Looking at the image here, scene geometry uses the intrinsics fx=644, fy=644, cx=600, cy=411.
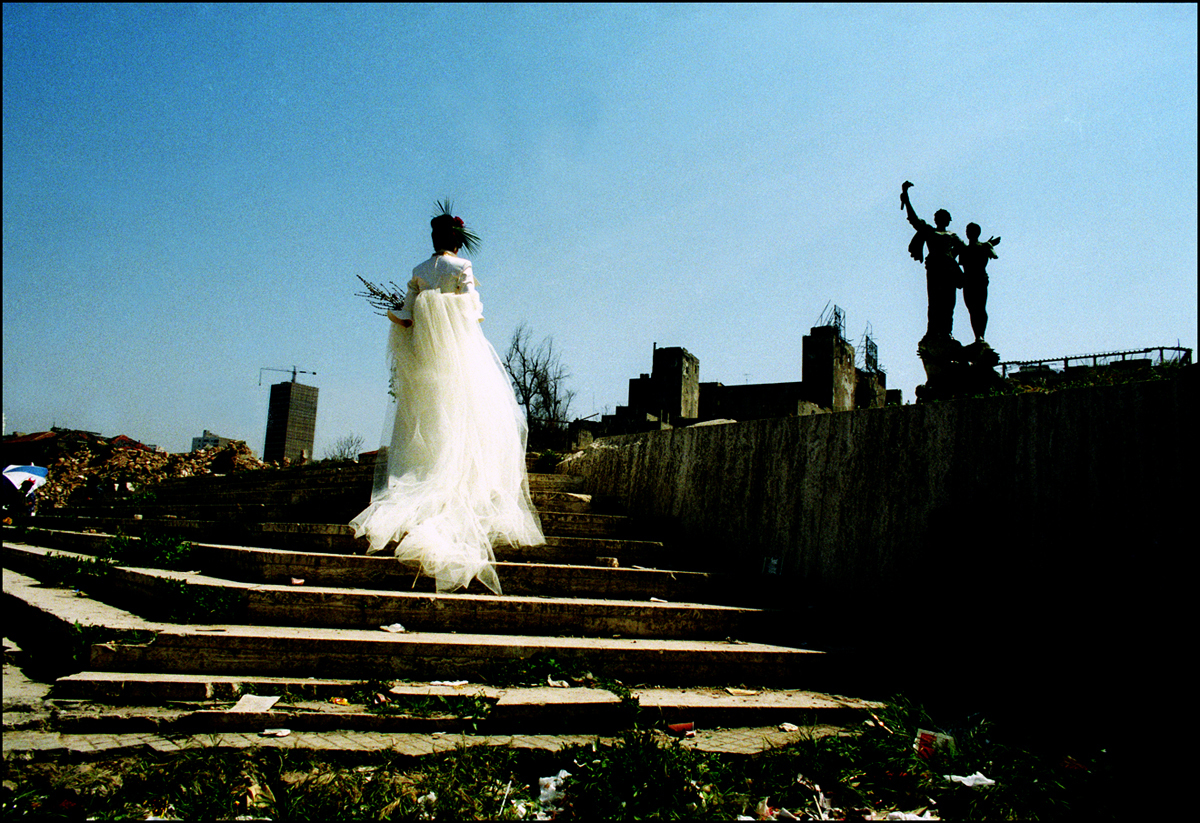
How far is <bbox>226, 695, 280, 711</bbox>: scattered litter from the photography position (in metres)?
2.89

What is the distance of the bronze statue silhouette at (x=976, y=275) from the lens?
6.55m

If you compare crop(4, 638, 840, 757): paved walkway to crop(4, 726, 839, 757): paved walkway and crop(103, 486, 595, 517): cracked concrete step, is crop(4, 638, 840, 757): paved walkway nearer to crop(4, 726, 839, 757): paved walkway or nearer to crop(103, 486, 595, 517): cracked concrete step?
crop(4, 726, 839, 757): paved walkway

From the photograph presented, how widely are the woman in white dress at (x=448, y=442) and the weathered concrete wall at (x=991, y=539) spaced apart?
1.87m

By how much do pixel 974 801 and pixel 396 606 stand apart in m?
2.98

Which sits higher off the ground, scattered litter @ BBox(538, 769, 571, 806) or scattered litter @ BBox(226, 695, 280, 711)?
scattered litter @ BBox(226, 695, 280, 711)

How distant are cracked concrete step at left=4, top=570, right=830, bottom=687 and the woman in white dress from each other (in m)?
0.71

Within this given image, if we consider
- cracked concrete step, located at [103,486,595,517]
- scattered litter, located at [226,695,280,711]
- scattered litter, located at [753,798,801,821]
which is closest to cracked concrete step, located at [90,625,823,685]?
scattered litter, located at [226,695,280,711]

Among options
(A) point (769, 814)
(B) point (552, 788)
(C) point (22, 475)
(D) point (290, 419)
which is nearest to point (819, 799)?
(A) point (769, 814)

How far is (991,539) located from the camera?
3898 millimetres

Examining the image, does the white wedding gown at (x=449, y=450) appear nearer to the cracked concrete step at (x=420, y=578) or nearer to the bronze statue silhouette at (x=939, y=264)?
the cracked concrete step at (x=420, y=578)

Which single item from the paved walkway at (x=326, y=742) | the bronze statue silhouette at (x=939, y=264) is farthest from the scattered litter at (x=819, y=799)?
the bronze statue silhouette at (x=939, y=264)

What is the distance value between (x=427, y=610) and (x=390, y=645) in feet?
1.49

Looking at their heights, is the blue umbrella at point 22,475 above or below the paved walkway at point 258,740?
above

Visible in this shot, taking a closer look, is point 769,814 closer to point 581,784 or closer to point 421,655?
point 581,784
